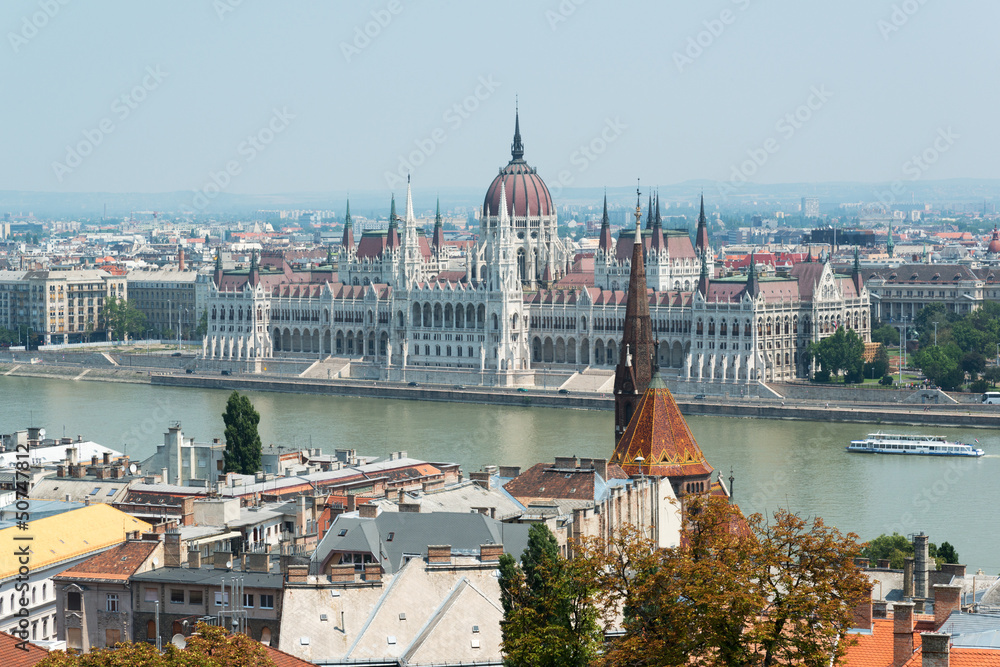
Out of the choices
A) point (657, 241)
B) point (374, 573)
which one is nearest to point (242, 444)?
point (374, 573)

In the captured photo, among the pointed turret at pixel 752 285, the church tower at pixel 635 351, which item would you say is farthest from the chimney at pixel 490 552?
the pointed turret at pixel 752 285

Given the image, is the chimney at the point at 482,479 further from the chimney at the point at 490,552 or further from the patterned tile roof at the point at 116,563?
the patterned tile roof at the point at 116,563

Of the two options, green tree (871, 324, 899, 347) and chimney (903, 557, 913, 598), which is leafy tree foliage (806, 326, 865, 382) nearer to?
green tree (871, 324, 899, 347)

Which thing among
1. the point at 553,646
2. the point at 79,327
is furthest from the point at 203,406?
the point at 553,646

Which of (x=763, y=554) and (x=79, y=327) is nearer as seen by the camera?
(x=763, y=554)

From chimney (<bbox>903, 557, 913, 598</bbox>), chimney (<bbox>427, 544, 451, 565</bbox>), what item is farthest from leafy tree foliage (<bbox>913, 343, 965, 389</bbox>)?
chimney (<bbox>427, 544, 451, 565</bbox>)

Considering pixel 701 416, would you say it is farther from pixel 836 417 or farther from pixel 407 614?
pixel 407 614
